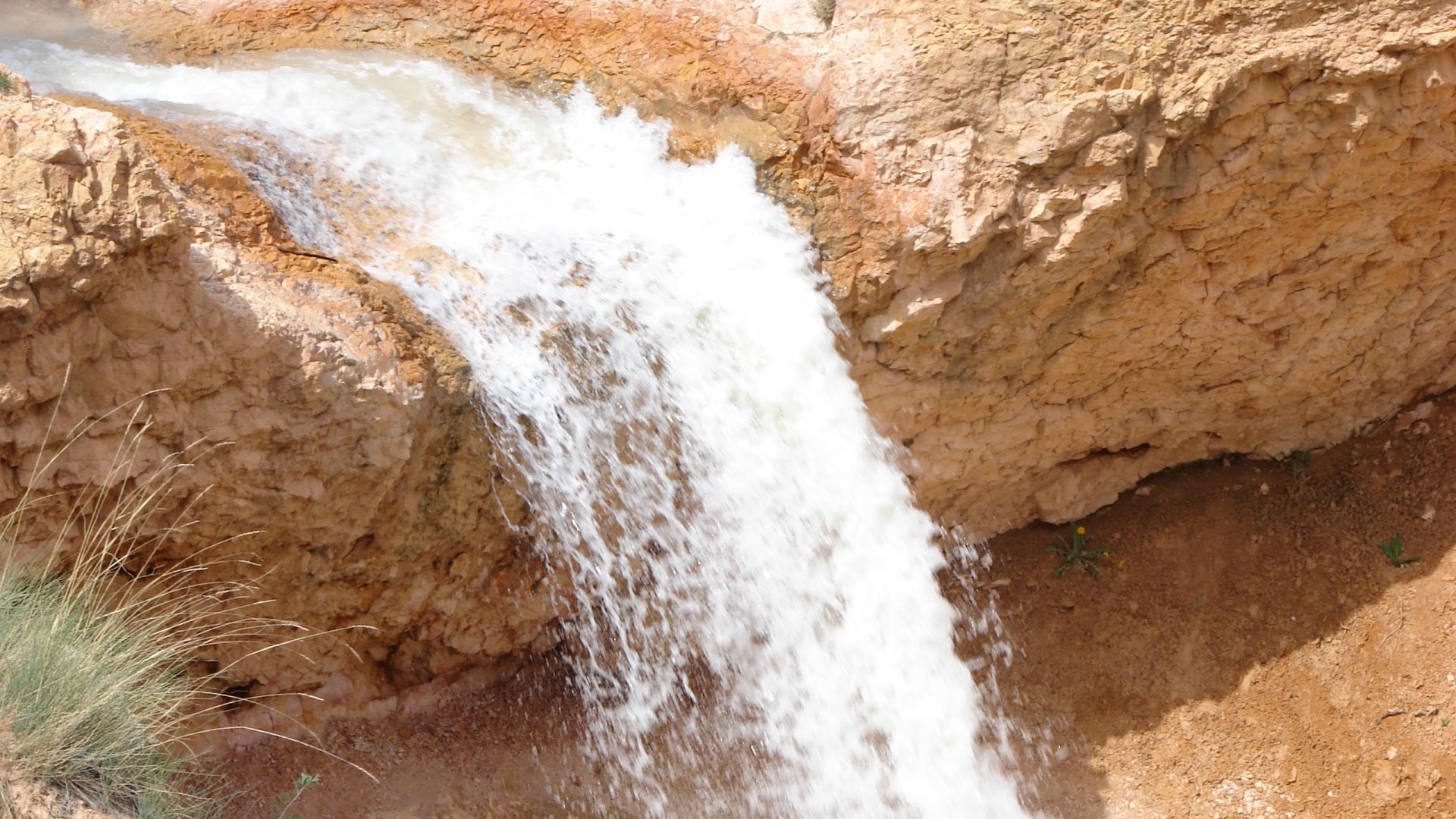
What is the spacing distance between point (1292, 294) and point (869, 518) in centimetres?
219

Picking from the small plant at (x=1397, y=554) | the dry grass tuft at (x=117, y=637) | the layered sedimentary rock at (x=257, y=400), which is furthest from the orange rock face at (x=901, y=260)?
the small plant at (x=1397, y=554)

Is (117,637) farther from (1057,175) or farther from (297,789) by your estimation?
(1057,175)

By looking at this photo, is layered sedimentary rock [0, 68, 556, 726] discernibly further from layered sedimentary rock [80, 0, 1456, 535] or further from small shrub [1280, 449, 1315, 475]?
small shrub [1280, 449, 1315, 475]

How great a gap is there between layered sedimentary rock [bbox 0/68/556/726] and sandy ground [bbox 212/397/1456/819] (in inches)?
20.3

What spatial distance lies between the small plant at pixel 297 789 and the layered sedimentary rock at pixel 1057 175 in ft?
8.26

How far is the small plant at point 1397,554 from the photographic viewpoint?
5.71m

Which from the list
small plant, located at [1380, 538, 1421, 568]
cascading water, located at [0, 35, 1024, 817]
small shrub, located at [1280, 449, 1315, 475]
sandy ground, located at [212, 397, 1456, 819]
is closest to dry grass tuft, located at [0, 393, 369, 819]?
sandy ground, located at [212, 397, 1456, 819]

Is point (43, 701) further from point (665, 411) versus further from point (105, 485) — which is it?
point (665, 411)

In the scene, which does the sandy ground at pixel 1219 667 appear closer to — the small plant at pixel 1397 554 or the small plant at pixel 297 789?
the small plant at pixel 1397 554

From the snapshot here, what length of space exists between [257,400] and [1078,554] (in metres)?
4.02

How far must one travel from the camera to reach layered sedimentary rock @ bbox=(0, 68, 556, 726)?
3.22 m

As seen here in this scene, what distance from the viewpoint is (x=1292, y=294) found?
5320mm

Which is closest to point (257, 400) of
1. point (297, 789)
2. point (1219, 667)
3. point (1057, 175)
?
point (297, 789)

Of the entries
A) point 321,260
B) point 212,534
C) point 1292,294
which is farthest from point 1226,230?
point 212,534
